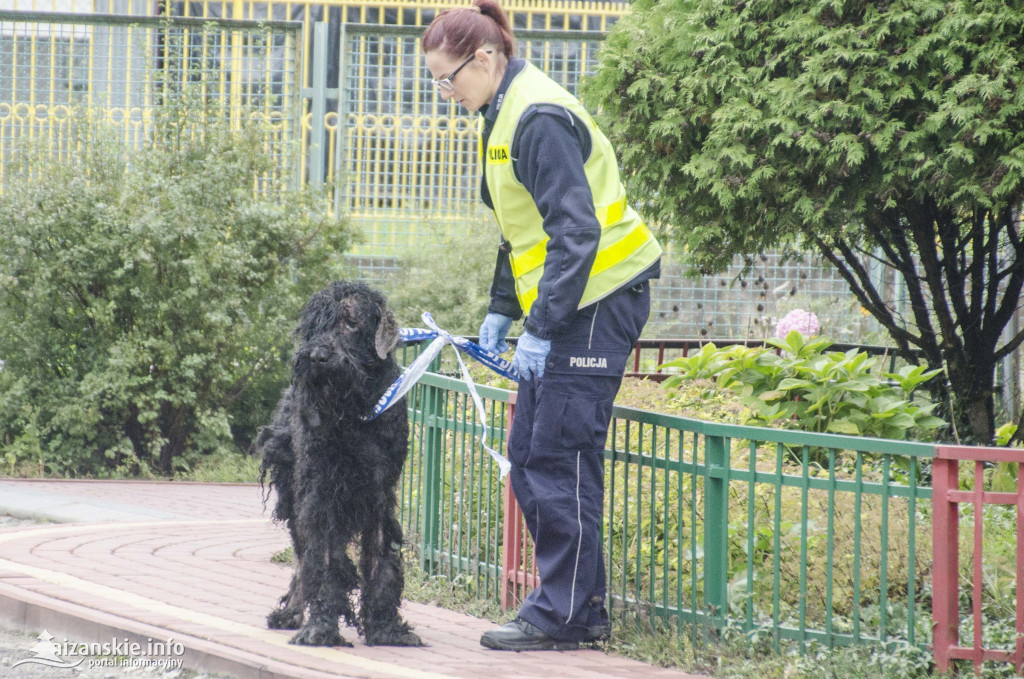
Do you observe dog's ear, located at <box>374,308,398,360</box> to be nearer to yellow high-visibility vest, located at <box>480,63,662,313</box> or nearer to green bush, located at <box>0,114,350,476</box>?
yellow high-visibility vest, located at <box>480,63,662,313</box>

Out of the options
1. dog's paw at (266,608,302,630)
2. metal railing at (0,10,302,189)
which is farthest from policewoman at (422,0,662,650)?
metal railing at (0,10,302,189)

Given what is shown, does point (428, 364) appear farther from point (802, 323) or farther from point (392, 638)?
point (802, 323)

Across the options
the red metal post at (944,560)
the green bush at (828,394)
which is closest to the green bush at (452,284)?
the green bush at (828,394)

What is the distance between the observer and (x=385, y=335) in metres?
4.18

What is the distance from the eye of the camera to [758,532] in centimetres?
466

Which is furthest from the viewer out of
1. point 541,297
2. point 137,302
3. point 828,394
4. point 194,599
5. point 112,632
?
point 137,302

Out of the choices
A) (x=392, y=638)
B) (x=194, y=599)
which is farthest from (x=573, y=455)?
(x=194, y=599)

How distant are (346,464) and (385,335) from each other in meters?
0.50

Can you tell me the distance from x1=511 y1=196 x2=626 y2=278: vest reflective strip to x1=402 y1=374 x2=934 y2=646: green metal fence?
74 centimetres

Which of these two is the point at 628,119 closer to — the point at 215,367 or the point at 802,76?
the point at 802,76

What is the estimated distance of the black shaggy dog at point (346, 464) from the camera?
4.12 meters

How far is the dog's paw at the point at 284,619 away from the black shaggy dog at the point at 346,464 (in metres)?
0.19

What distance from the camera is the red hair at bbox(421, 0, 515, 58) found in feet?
13.8

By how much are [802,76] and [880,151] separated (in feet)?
1.88
